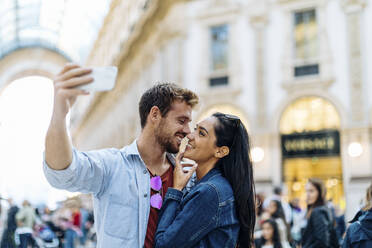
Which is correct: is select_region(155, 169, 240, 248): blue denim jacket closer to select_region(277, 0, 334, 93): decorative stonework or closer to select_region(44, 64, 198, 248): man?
select_region(44, 64, 198, 248): man

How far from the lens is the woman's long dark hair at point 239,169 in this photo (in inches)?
105

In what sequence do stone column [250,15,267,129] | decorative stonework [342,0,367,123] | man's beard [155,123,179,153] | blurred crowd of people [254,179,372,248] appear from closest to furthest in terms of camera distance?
man's beard [155,123,179,153] < blurred crowd of people [254,179,372,248] < decorative stonework [342,0,367,123] < stone column [250,15,267,129]

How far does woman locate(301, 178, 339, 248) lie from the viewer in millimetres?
5953

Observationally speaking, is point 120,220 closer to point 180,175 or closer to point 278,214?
point 180,175

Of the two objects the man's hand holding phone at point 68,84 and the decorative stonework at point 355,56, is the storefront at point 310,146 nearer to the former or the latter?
the decorative stonework at point 355,56

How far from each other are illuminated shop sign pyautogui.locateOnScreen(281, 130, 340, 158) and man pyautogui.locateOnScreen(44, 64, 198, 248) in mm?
15594

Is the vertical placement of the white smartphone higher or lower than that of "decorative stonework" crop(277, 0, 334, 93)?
lower

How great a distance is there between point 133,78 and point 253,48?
12.3 metres

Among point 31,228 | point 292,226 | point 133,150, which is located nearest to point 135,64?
point 31,228

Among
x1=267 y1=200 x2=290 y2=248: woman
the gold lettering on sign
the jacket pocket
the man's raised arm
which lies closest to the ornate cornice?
the gold lettering on sign

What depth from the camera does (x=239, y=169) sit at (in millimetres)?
2707

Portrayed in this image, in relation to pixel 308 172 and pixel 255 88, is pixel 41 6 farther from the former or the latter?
pixel 308 172

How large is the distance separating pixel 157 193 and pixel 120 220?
0.92 ft

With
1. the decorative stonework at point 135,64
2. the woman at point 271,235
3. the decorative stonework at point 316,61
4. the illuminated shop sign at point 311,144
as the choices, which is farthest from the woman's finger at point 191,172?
the decorative stonework at point 135,64
